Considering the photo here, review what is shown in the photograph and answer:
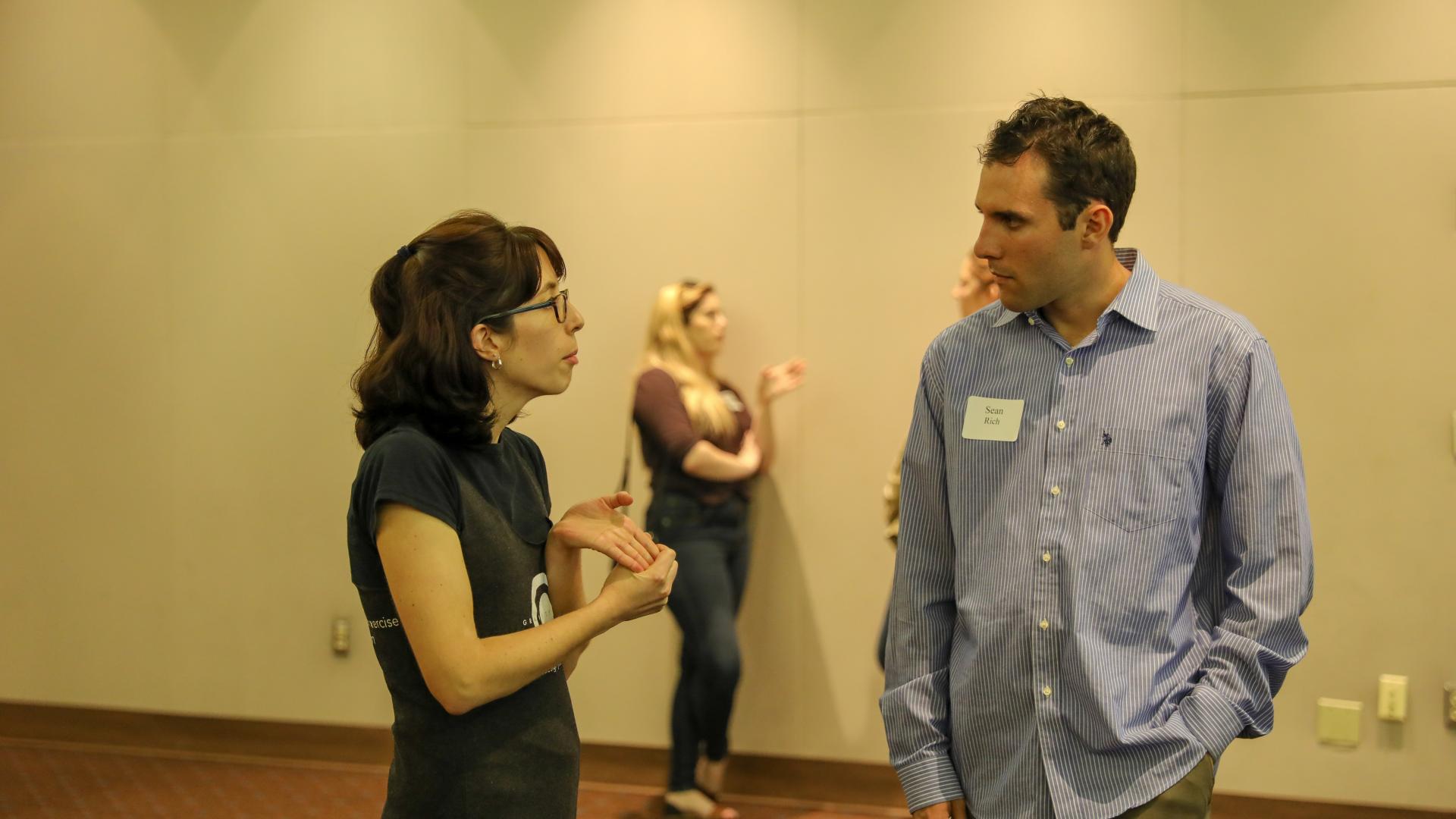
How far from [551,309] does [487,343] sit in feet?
0.37

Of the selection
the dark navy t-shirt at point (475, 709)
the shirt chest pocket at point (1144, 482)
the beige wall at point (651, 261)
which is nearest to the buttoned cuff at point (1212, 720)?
the shirt chest pocket at point (1144, 482)

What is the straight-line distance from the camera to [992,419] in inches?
64.4

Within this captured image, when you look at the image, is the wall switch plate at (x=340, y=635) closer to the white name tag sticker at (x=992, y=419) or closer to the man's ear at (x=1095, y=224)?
the white name tag sticker at (x=992, y=419)

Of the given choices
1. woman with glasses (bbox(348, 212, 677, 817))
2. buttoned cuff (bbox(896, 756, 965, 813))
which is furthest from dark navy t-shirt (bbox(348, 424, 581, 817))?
buttoned cuff (bbox(896, 756, 965, 813))

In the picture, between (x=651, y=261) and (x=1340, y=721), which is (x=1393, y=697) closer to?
(x=1340, y=721)

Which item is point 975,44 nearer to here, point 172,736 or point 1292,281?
point 1292,281

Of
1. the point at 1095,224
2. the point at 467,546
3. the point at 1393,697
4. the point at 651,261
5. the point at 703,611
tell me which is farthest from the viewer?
the point at 651,261

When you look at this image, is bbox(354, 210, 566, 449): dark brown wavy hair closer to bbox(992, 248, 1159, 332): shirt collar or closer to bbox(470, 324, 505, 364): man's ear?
bbox(470, 324, 505, 364): man's ear

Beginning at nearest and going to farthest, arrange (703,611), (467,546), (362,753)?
(467,546) < (703,611) < (362,753)

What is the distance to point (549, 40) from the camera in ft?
13.5

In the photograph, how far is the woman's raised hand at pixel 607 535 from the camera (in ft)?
5.16

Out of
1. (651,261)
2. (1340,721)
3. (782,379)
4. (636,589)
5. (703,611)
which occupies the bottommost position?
(1340,721)

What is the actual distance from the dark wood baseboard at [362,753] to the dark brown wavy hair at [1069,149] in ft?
9.04

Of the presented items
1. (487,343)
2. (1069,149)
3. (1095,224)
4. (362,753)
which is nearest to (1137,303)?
(1095,224)
